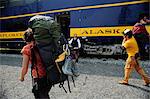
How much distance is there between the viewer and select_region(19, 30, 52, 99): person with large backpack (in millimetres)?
5520

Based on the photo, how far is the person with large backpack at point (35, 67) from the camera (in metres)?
5.52

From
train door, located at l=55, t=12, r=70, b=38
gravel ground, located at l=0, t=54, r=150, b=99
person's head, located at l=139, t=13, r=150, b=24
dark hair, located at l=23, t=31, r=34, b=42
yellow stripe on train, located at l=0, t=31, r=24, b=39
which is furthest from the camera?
yellow stripe on train, located at l=0, t=31, r=24, b=39

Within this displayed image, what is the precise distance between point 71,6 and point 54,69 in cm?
1246

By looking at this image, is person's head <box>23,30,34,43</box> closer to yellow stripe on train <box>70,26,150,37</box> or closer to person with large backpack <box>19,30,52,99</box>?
person with large backpack <box>19,30,52,99</box>

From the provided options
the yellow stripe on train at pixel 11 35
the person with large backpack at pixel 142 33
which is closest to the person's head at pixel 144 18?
the person with large backpack at pixel 142 33

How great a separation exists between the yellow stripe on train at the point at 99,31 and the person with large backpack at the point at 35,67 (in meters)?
10.2

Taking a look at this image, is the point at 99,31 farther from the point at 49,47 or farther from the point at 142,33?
the point at 49,47

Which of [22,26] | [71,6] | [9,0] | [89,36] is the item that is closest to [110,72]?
[89,36]

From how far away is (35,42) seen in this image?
18.3 feet

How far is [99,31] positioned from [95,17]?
713 millimetres

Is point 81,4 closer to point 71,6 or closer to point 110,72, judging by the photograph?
point 71,6

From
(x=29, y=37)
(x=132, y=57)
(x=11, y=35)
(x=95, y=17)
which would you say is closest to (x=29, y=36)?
(x=29, y=37)

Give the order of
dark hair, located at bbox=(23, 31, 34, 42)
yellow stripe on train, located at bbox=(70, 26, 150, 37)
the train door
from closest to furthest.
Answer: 1. dark hair, located at bbox=(23, 31, 34, 42)
2. yellow stripe on train, located at bbox=(70, 26, 150, 37)
3. the train door

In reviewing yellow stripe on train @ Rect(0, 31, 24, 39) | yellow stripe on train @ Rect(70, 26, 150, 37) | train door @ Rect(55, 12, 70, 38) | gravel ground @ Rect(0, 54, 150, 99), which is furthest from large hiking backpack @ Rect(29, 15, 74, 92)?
yellow stripe on train @ Rect(0, 31, 24, 39)
